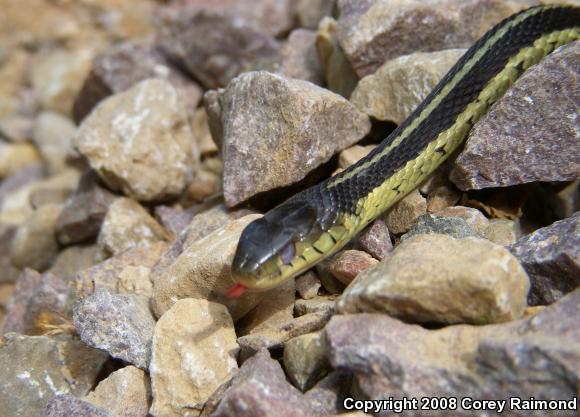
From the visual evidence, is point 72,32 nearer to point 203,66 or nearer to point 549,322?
point 203,66

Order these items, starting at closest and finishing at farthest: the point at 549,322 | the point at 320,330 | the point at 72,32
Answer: the point at 549,322
the point at 320,330
the point at 72,32

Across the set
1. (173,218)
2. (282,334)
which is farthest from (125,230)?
(282,334)

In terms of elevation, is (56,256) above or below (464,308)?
below

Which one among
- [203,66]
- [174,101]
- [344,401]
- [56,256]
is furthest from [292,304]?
[203,66]

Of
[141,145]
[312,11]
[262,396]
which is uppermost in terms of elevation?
[312,11]

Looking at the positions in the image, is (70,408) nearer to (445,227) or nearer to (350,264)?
(350,264)

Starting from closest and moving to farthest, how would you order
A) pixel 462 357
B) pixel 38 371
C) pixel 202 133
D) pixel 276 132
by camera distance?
pixel 462 357, pixel 38 371, pixel 276 132, pixel 202 133
